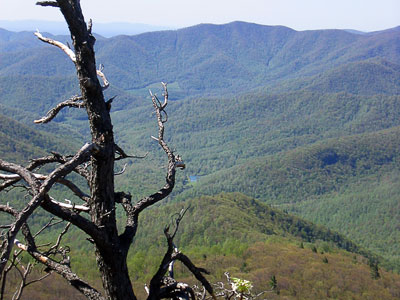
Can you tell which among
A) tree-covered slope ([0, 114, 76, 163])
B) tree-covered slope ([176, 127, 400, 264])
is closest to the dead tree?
tree-covered slope ([176, 127, 400, 264])

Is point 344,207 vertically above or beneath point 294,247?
beneath

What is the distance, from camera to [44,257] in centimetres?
431

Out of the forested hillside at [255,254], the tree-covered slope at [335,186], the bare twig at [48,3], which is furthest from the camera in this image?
the tree-covered slope at [335,186]

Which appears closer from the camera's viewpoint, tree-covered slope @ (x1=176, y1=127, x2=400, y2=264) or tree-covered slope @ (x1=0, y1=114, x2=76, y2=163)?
tree-covered slope @ (x1=176, y1=127, x2=400, y2=264)

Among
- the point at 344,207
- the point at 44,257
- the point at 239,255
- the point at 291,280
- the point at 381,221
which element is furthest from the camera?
the point at 344,207

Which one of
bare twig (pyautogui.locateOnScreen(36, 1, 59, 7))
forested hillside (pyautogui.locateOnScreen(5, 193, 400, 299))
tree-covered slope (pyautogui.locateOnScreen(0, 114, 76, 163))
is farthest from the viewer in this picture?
tree-covered slope (pyautogui.locateOnScreen(0, 114, 76, 163))

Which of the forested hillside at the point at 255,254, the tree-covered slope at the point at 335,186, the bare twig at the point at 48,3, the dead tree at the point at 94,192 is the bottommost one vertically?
the tree-covered slope at the point at 335,186

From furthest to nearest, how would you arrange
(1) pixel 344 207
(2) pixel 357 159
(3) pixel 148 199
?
(2) pixel 357 159 < (1) pixel 344 207 < (3) pixel 148 199

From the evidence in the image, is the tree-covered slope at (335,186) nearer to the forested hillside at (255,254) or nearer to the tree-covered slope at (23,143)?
the forested hillside at (255,254)

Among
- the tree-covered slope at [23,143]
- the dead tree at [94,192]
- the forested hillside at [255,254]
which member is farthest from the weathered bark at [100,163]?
the tree-covered slope at [23,143]

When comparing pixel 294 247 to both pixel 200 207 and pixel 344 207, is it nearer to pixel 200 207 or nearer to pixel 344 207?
pixel 200 207

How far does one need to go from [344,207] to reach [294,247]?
3205 inches

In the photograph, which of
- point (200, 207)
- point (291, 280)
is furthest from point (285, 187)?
point (291, 280)

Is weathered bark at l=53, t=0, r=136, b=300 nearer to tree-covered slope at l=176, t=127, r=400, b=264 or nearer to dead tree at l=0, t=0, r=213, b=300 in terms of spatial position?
dead tree at l=0, t=0, r=213, b=300
